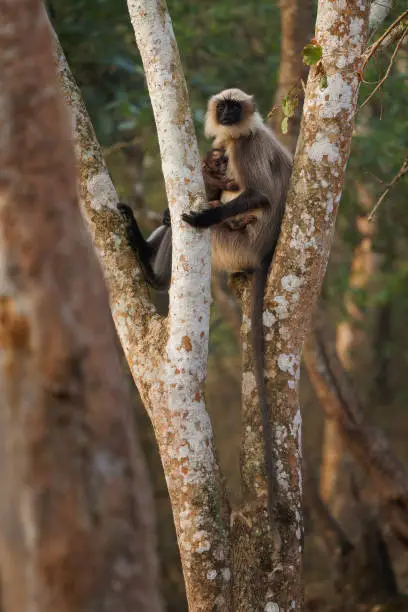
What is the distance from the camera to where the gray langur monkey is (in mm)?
5039

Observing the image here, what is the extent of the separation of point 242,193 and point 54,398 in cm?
316

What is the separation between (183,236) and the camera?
12.1ft

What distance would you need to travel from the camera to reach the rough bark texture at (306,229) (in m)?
3.73

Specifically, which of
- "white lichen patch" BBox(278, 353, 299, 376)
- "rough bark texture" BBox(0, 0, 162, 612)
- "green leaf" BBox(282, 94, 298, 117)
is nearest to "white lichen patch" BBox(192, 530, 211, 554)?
"white lichen patch" BBox(278, 353, 299, 376)

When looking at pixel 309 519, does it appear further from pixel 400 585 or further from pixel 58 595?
pixel 58 595

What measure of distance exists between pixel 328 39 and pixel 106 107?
2.94m

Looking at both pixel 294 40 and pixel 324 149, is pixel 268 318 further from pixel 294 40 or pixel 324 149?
pixel 294 40

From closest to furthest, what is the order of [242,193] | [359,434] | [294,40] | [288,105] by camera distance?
[288,105], [242,193], [294,40], [359,434]

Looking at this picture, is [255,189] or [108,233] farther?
[255,189]

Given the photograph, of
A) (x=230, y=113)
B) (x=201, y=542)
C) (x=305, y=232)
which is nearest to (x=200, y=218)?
(x=305, y=232)

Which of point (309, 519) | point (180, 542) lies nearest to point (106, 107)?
point (180, 542)

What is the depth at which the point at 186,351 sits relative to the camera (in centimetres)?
358

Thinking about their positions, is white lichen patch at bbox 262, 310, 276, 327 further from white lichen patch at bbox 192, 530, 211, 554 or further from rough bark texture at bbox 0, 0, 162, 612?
rough bark texture at bbox 0, 0, 162, 612

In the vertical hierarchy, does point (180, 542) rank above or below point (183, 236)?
below
